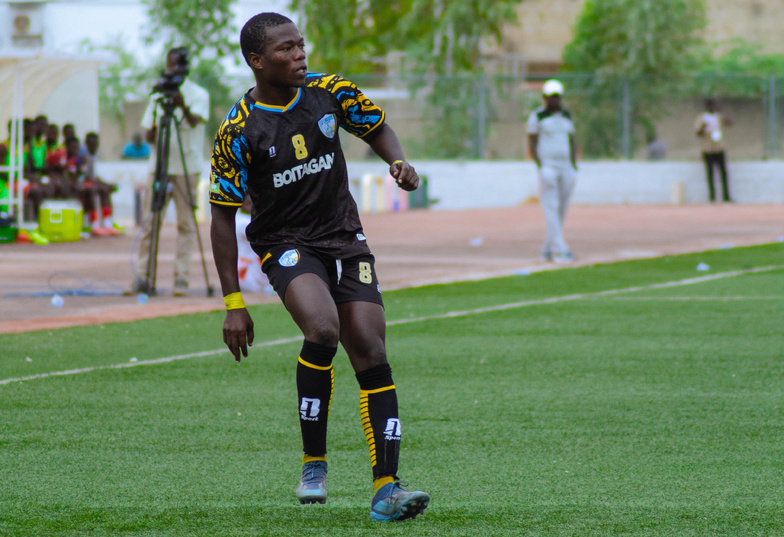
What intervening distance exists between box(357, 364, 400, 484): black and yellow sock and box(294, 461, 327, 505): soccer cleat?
23 cm

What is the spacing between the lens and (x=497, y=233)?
66.3 ft

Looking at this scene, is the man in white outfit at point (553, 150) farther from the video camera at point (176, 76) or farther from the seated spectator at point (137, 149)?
the seated spectator at point (137, 149)

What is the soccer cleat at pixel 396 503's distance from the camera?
13.9 ft

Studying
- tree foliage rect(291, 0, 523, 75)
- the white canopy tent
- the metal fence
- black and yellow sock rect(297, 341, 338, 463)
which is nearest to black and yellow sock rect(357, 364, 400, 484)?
black and yellow sock rect(297, 341, 338, 463)

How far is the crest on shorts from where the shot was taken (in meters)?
4.59

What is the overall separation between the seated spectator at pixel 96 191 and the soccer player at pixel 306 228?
49.8 ft

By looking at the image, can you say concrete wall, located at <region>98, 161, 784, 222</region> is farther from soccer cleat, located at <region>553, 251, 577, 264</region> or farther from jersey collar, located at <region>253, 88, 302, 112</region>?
jersey collar, located at <region>253, 88, 302, 112</region>

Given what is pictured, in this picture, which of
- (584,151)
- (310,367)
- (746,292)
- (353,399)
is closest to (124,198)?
(584,151)

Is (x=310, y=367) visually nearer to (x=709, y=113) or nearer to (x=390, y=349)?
(x=390, y=349)

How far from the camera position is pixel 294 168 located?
4.55 m

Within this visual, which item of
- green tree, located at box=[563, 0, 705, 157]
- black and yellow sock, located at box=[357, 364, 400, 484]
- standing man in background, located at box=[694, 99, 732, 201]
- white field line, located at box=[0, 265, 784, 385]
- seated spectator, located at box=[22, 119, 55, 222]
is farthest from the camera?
green tree, located at box=[563, 0, 705, 157]

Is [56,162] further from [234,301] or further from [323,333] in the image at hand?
[323,333]

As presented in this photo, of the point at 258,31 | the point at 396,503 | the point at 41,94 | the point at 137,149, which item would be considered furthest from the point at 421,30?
the point at 396,503

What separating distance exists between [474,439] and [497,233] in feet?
47.9
